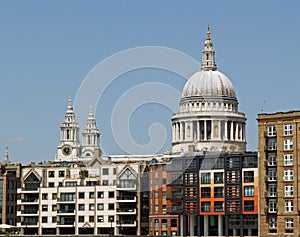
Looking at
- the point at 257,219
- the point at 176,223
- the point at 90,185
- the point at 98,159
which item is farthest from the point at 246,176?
the point at 98,159

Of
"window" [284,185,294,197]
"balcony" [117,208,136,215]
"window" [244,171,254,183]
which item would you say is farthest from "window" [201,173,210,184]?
"window" [284,185,294,197]

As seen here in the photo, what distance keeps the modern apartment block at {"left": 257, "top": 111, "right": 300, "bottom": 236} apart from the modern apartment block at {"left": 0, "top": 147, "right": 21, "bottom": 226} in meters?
49.6

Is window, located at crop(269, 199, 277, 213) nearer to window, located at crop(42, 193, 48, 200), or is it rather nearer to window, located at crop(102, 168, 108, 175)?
window, located at crop(102, 168, 108, 175)

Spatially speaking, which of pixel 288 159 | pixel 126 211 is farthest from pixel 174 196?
pixel 288 159

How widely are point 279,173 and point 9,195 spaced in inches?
2115

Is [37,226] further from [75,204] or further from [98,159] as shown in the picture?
[98,159]

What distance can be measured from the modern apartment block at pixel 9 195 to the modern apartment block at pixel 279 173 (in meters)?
49.6

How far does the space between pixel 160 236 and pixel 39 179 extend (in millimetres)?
27144

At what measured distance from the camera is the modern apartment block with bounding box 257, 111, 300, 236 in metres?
148

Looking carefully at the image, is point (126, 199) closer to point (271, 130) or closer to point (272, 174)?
point (272, 174)

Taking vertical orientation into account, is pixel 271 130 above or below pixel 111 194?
above

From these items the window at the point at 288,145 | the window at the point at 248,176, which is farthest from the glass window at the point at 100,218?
the window at the point at 288,145

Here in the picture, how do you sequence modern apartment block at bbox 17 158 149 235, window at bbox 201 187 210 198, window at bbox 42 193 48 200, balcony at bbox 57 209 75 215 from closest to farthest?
window at bbox 201 187 210 198 → modern apartment block at bbox 17 158 149 235 → balcony at bbox 57 209 75 215 → window at bbox 42 193 48 200

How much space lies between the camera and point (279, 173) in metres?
149
